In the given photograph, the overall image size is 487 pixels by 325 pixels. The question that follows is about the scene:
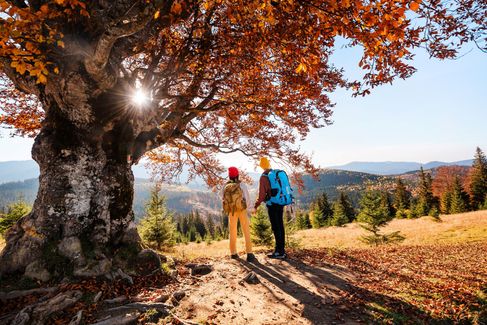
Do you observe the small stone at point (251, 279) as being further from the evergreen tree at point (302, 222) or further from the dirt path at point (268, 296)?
the evergreen tree at point (302, 222)

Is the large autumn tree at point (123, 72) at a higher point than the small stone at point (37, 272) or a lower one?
higher

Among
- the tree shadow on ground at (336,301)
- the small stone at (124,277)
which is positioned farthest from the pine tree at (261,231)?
the small stone at (124,277)

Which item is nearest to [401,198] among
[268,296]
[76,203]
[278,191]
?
[278,191]

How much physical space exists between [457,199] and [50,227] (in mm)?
51851

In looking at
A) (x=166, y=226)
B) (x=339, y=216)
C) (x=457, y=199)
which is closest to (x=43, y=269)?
(x=166, y=226)

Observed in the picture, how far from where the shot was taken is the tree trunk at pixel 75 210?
16.6ft

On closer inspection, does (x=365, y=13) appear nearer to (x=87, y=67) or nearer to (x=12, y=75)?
(x=87, y=67)

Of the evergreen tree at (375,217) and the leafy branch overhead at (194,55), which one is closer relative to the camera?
the leafy branch overhead at (194,55)

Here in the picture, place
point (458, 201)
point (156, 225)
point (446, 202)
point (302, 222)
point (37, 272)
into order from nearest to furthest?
1. point (37, 272)
2. point (156, 225)
3. point (458, 201)
4. point (446, 202)
5. point (302, 222)

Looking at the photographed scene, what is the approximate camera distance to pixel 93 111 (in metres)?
6.02

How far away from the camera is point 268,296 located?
16.1 ft

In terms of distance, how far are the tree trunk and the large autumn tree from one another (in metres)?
0.02

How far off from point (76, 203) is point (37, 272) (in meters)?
1.39

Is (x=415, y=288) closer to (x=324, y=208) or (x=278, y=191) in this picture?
(x=278, y=191)
